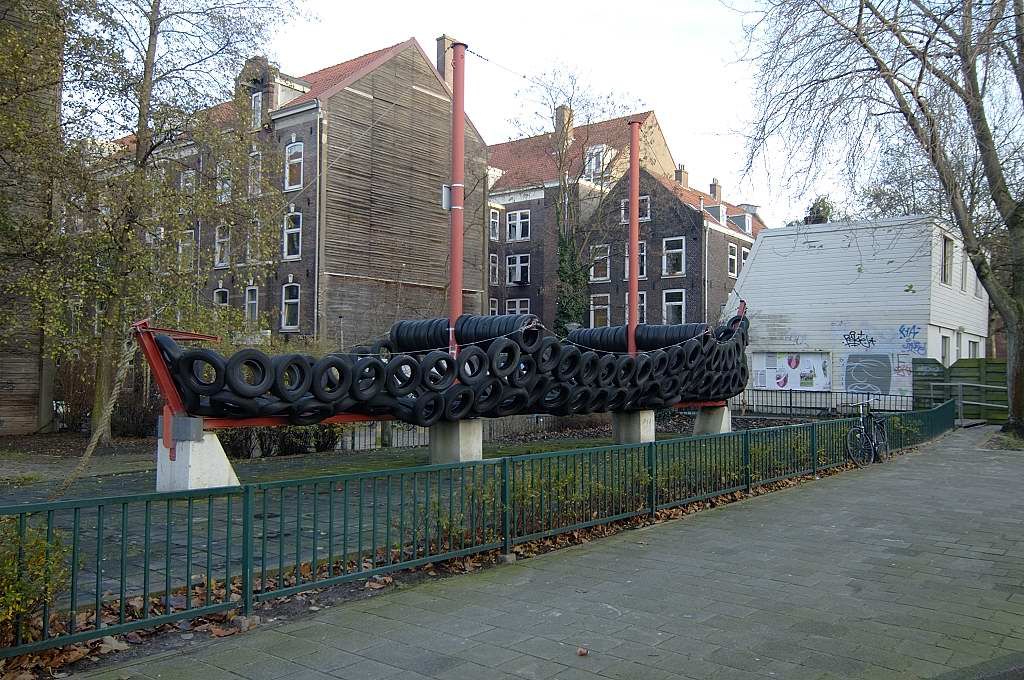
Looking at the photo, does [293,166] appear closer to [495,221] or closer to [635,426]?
[495,221]

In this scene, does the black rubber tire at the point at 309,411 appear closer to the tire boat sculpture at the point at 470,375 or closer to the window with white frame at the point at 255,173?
the tire boat sculpture at the point at 470,375

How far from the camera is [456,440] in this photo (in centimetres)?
1212

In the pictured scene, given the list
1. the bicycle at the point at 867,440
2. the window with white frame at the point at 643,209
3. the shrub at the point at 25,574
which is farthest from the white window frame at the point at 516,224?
the shrub at the point at 25,574

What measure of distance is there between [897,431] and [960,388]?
1119 cm

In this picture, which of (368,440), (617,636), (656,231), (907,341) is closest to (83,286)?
(368,440)

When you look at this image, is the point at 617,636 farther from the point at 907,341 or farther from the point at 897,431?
the point at 907,341

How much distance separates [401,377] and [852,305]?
2449cm

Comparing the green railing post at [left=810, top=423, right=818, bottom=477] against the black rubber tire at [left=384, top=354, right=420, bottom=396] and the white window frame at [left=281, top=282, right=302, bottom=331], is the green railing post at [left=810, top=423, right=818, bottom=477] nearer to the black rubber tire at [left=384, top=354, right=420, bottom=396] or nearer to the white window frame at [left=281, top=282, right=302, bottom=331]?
the black rubber tire at [left=384, top=354, right=420, bottom=396]

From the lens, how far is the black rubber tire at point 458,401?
11477 mm

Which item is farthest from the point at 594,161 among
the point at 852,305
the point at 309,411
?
the point at 309,411

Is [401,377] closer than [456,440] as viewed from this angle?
Yes

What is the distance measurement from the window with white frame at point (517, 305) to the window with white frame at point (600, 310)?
409 cm

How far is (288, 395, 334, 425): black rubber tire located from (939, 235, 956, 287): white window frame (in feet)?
87.8

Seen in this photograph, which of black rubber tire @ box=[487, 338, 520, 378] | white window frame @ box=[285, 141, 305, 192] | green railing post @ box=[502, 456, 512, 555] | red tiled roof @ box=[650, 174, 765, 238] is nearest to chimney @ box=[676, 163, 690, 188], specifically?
red tiled roof @ box=[650, 174, 765, 238]
